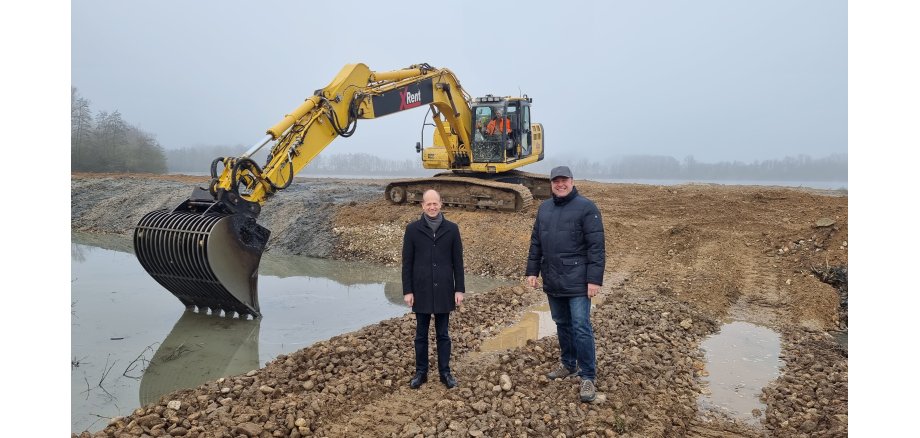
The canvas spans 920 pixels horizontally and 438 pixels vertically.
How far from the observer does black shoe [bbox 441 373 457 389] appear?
4516mm

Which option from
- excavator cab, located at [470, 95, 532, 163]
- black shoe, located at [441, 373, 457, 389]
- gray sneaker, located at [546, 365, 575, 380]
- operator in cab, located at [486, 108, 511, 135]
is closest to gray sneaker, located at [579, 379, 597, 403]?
gray sneaker, located at [546, 365, 575, 380]

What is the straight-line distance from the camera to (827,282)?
28.1 feet

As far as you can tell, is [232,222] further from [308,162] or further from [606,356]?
[606,356]

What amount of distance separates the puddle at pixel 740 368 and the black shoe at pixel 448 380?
6.31ft

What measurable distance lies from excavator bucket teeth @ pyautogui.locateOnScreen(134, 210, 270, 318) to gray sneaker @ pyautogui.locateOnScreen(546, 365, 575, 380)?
394 cm

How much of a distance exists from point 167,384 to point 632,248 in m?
8.14

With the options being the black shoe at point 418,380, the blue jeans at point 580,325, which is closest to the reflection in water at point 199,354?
the black shoe at point 418,380

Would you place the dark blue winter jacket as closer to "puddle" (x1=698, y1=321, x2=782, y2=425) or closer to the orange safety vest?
"puddle" (x1=698, y1=321, x2=782, y2=425)

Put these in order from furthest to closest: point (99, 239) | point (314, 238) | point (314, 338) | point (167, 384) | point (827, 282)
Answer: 1. point (99, 239)
2. point (314, 238)
3. point (827, 282)
4. point (314, 338)
5. point (167, 384)

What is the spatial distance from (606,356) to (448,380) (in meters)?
1.50

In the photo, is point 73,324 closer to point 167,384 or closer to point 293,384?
point 167,384

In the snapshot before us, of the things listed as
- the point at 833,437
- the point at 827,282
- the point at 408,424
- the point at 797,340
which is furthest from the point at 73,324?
the point at 827,282

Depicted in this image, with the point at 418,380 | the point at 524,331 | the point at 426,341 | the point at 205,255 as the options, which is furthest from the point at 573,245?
the point at 205,255

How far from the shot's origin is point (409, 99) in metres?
11.6
